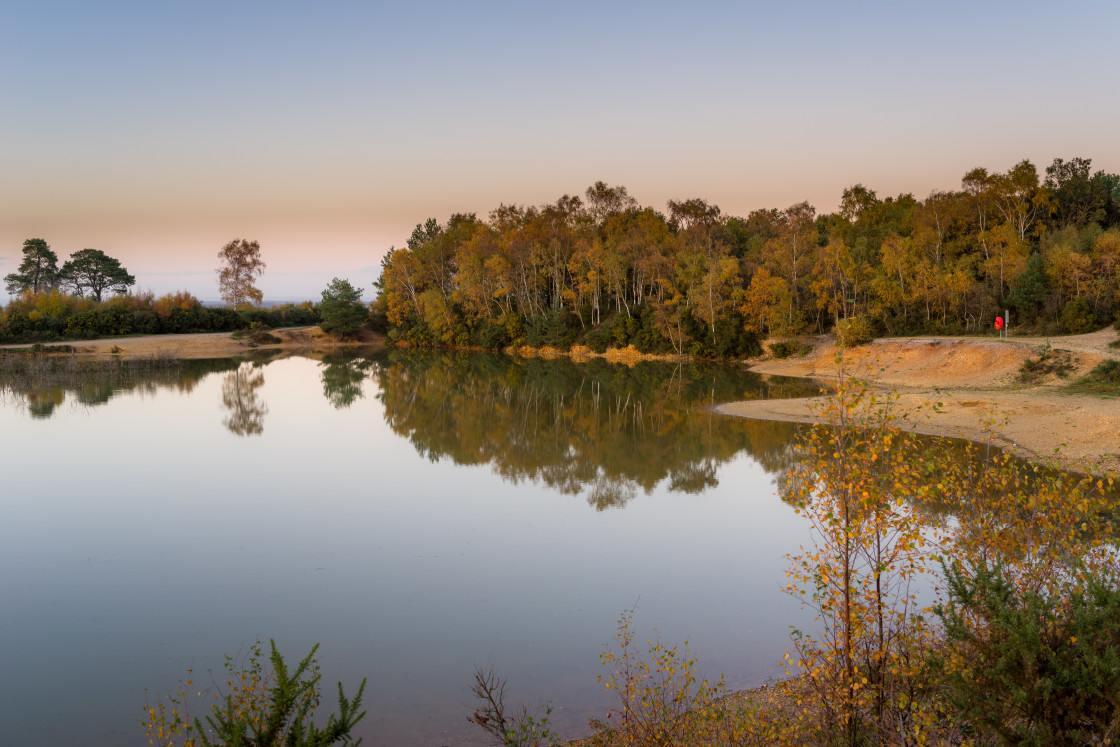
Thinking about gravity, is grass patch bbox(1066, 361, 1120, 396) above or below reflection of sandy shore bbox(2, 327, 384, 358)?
below

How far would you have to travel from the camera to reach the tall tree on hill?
82938 millimetres

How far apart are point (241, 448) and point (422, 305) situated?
55890 millimetres

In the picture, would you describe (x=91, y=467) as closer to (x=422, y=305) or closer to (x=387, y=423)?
(x=387, y=423)

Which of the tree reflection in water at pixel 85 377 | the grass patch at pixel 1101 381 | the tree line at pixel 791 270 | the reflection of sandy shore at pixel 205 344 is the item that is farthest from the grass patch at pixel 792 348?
the reflection of sandy shore at pixel 205 344

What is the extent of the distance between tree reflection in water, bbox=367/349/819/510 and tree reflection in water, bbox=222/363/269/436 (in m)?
5.76

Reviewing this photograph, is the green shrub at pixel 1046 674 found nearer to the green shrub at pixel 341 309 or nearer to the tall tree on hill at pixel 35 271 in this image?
the green shrub at pixel 341 309

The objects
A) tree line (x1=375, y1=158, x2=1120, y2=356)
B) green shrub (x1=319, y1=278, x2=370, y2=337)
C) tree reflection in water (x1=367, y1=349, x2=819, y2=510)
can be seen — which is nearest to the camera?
tree reflection in water (x1=367, y1=349, x2=819, y2=510)

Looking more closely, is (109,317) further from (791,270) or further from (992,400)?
(992,400)

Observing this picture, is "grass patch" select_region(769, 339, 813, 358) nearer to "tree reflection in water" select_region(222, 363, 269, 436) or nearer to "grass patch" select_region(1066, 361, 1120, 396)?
"grass patch" select_region(1066, 361, 1120, 396)

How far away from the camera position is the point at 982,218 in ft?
164

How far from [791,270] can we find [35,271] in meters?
83.9

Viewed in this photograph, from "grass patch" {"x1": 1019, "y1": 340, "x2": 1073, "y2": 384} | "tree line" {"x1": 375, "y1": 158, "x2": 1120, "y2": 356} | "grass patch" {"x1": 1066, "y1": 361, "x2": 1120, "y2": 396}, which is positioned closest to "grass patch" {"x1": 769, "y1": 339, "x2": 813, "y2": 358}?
"tree line" {"x1": 375, "y1": 158, "x2": 1120, "y2": 356}

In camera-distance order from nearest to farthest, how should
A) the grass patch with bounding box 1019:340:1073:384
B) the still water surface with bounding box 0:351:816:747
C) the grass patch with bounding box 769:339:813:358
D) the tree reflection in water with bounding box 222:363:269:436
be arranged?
the still water surface with bounding box 0:351:816:747, the tree reflection in water with bounding box 222:363:269:436, the grass patch with bounding box 1019:340:1073:384, the grass patch with bounding box 769:339:813:358

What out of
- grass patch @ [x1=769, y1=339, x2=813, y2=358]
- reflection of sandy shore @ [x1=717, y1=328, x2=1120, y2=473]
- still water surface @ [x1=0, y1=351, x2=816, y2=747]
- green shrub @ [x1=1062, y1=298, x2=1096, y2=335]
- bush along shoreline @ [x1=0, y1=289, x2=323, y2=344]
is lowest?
still water surface @ [x1=0, y1=351, x2=816, y2=747]
